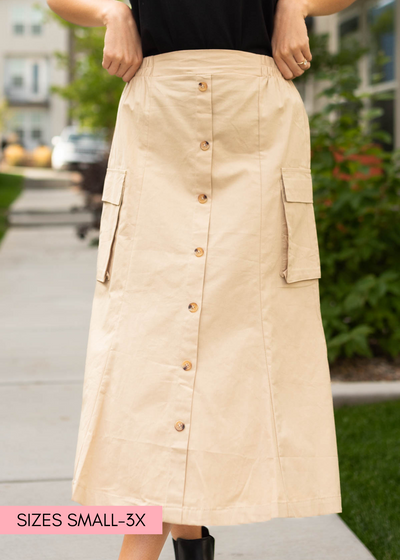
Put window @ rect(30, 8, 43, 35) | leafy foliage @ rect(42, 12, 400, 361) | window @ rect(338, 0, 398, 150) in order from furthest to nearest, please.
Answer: window @ rect(30, 8, 43, 35) < window @ rect(338, 0, 398, 150) < leafy foliage @ rect(42, 12, 400, 361)

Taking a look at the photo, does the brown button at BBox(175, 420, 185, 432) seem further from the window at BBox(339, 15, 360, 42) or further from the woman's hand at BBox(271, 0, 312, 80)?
the window at BBox(339, 15, 360, 42)

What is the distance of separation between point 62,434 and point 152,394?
78.1 inches

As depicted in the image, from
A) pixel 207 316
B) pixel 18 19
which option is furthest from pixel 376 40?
pixel 18 19

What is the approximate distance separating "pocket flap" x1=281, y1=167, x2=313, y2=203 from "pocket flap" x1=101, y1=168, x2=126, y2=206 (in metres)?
0.36

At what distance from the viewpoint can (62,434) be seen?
3508 millimetres

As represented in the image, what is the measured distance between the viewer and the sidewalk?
8.13 ft

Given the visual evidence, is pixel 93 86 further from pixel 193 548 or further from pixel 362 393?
pixel 193 548

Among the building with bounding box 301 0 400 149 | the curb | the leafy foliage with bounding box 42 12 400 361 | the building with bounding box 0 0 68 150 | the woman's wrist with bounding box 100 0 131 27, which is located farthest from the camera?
the building with bounding box 0 0 68 150

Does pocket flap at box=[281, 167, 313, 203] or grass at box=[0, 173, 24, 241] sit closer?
pocket flap at box=[281, 167, 313, 203]

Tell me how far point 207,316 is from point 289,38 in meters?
0.67

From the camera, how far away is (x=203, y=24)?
1.71 m

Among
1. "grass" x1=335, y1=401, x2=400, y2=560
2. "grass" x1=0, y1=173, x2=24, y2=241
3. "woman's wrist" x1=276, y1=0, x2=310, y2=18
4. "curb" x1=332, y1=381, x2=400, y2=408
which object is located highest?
"grass" x1=0, y1=173, x2=24, y2=241

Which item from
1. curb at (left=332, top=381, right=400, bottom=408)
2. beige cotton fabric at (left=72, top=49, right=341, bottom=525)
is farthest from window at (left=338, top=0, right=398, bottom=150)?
beige cotton fabric at (left=72, top=49, right=341, bottom=525)

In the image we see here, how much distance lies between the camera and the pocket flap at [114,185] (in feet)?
5.72
